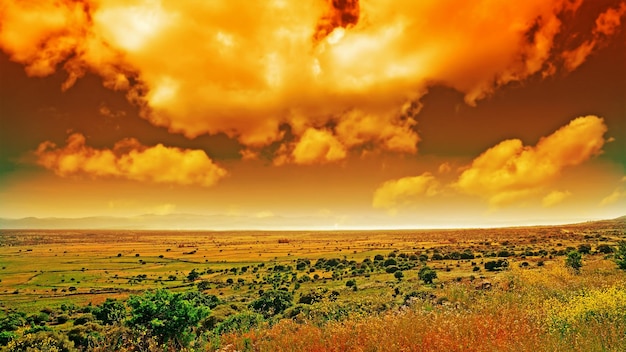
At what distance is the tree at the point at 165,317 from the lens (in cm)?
1838

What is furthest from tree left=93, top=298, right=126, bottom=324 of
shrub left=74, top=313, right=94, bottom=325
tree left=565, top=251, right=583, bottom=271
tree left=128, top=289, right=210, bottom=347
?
tree left=565, top=251, right=583, bottom=271

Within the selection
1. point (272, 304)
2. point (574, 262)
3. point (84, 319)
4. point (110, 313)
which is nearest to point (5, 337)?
point (84, 319)

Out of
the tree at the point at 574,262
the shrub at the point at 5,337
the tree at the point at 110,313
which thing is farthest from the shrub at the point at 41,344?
the tree at the point at 574,262

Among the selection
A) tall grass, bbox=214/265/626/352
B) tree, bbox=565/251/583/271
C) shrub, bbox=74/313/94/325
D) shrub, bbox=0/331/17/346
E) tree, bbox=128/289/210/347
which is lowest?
shrub, bbox=74/313/94/325

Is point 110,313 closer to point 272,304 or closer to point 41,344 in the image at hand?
point 41,344

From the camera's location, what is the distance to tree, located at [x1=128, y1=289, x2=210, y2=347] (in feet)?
60.3

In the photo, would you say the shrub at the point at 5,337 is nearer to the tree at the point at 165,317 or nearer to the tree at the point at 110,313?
the tree at the point at 110,313

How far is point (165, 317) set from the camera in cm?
1955

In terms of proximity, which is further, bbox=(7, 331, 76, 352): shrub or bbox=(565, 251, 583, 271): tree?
bbox=(565, 251, 583, 271): tree

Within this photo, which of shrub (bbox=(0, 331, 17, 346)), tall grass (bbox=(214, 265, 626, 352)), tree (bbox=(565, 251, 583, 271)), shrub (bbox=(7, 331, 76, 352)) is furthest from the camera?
shrub (bbox=(0, 331, 17, 346))

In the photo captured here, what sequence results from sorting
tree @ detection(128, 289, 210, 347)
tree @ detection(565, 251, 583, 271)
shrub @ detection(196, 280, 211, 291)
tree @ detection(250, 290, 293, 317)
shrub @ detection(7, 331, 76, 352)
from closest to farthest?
tree @ detection(128, 289, 210, 347), shrub @ detection(7, 331, 76, 352), tree @ detection(565, 251, 583, 271), tree @ detection(250, 290, 293, 317), shrub @ detection(196, 280, 211, 291)

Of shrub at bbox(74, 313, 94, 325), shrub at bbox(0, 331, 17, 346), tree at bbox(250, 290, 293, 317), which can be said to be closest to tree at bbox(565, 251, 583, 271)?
tree at bbox(250, 290, 293, 317)

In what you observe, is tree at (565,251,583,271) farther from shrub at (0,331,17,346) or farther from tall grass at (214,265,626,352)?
shrub at (0,331,17,346)

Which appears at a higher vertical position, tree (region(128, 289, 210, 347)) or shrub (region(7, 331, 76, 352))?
tree (region(128, 289, 210, 347))
